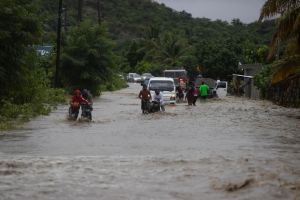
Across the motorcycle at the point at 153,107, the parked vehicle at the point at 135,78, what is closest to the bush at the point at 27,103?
the motorcycle at the point at 153,107

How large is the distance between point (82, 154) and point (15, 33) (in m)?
6.71

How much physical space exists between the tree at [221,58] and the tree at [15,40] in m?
33.2

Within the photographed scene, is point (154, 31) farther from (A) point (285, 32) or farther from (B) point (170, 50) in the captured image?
(A) point (285, 32)

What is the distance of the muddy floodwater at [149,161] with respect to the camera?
7.25m

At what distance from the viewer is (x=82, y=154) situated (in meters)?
10.9

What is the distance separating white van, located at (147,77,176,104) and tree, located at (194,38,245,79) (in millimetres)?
21835

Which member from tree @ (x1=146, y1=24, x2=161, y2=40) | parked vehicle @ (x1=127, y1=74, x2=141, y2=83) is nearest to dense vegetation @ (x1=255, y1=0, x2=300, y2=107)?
parked vehicle @ (x1=127, y1=74, x2=141, y2=83)

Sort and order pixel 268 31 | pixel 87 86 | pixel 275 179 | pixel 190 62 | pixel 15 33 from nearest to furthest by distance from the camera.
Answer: pixel 275 179 → pixel 15 33 → pixel 87 86 → pixel 190 62 → pixel 268 31

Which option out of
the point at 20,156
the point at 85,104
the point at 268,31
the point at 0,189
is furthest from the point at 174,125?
the point at 268,31

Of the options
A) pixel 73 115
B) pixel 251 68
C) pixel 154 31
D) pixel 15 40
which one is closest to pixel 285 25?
pixel 73 115

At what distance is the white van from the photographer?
26.8 metres

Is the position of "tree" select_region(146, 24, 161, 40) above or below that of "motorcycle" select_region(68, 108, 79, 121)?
above

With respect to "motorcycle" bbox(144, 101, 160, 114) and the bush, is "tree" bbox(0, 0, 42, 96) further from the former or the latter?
"motorcycle" bbox(144, 101, 160, 114)

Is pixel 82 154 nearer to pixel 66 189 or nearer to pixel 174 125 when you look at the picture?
pixel 66 189
